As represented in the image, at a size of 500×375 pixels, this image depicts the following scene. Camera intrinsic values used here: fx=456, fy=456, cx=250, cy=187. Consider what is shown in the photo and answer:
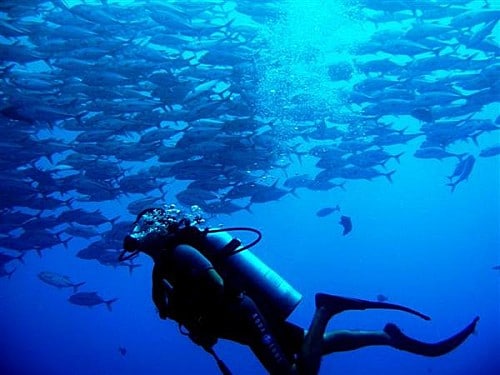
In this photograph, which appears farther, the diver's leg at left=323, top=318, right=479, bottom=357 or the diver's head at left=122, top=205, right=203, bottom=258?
the diver's leg at left=323, top=318, right=479, bottom=357

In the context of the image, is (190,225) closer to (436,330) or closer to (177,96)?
(177,96)

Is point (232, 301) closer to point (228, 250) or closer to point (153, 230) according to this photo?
point (228, 250)

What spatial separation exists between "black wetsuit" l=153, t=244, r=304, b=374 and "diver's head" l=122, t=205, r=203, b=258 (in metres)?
0.13

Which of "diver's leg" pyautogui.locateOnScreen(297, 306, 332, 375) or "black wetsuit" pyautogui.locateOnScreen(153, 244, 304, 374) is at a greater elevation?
"black wetsuit" pyautogui.locateOnScreen(153, 244, 304, 374)

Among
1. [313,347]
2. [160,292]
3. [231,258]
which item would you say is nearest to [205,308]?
[160,292]

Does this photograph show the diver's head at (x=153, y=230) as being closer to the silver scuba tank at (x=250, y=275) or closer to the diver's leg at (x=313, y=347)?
the silver scuba tank at (x=250, y=275)

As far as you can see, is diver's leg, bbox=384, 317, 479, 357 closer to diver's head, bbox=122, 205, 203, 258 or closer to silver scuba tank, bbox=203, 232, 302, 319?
silver scuba tank, bbox=203, 232, 302, 319

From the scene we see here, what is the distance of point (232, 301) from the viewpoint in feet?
10.1

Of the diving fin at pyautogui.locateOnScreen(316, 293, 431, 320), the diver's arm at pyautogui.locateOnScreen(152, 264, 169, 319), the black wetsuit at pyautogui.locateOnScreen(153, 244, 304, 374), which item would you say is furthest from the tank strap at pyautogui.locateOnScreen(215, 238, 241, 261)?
the diving fin at pyautogui.locateOnScreen(316, 293, 431, 320)

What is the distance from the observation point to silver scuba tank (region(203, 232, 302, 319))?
340 cm

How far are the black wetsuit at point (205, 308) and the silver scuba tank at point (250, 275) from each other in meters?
0.19

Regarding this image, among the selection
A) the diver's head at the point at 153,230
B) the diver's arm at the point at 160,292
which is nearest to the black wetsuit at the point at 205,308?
the diver's arm at the point at 160,292

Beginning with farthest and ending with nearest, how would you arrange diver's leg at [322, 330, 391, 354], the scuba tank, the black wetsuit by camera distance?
diver's leg at [322, 330, 391, 354], the scuba tank, the black wetsuit

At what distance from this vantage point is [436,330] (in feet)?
211
